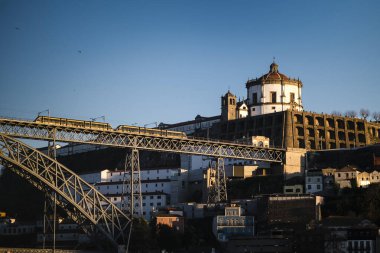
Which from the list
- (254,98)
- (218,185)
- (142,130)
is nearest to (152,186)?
(218,185)

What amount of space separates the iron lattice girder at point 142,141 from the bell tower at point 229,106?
2733 centimetres

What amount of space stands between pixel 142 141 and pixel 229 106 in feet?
148

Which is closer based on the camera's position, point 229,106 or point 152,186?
point 152,186

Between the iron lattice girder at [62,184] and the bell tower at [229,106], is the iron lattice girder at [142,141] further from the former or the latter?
the bell tower at [229,106]

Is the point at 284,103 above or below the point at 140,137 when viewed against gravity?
above

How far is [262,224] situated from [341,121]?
43539mm

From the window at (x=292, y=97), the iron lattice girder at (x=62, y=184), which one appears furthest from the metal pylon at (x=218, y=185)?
the window at (x=292, y=97)

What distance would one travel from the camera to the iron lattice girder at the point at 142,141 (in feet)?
296

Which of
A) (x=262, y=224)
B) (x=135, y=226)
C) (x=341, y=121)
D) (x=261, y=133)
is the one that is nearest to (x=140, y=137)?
(x=135, y=226)

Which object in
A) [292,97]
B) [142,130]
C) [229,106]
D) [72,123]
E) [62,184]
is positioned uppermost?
[292,97]

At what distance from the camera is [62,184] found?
298 ft

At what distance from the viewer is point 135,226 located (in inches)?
3762

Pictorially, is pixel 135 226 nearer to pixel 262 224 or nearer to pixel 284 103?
pixel 262 224

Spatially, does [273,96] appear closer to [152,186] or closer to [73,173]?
[152,186]
